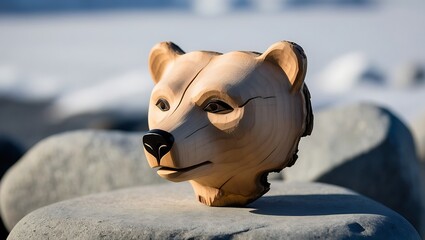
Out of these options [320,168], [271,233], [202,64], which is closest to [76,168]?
[320,168]

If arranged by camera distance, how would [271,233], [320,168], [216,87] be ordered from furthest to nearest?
1. [320,168]
2. [216,87]
3. [271,233]

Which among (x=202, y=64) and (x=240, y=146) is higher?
(x=202, y=64)

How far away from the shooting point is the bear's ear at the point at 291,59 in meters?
4.68

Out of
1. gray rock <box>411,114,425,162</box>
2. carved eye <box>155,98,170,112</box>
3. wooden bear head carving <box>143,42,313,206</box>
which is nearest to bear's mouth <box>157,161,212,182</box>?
wooden bear head carving <box>143,42,313,206</box>

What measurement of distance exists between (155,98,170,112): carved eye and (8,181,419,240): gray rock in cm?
51

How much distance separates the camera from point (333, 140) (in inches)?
267

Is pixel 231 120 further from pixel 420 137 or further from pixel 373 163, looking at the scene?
pixel 420 137

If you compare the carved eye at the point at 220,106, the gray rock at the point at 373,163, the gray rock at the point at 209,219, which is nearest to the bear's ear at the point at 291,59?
the carved eye at the point at 220,106

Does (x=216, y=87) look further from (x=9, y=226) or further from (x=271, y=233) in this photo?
(x=9, y=226)

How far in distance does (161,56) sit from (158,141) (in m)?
0.84

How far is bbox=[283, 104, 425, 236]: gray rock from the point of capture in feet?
21.7

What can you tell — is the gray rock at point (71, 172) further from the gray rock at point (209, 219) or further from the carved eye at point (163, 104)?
the carved eye at point (163, 104)

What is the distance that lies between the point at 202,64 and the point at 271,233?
40.4 inches

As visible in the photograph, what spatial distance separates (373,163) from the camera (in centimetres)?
664
